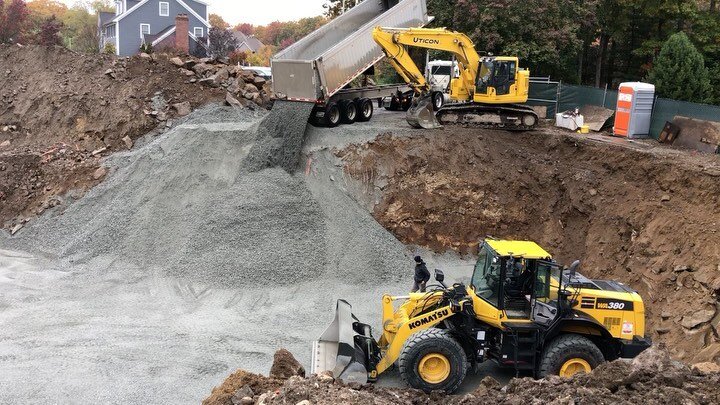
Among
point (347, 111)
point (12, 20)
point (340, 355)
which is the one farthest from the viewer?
point (12, 20)

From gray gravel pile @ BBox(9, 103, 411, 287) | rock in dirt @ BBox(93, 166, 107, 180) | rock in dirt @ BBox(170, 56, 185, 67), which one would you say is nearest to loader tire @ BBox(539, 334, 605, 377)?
gray gravel pile @ BBox(9, 103, 411, 287)

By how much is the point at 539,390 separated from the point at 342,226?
9.14m

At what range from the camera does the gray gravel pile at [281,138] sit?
17.6 m

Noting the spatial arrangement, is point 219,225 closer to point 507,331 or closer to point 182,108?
point 182,108

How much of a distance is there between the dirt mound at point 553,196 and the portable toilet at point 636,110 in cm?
236

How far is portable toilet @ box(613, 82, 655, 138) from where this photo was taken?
63.6ft

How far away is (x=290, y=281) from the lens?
49.6 ft

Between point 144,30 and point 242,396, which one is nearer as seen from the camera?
point 242,396

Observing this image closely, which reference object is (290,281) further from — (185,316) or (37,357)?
(37,357)

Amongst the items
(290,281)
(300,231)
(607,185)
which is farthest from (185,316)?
(607,185)

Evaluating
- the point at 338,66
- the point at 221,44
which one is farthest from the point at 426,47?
the point at 221,44

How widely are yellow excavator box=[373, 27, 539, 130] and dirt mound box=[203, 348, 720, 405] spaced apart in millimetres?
11573

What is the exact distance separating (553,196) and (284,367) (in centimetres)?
1013

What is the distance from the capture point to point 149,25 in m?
46.1
